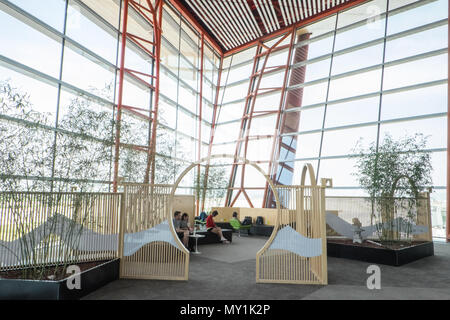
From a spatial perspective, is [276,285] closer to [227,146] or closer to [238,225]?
[238,225]

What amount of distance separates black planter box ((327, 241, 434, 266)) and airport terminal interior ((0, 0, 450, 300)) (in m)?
0.03

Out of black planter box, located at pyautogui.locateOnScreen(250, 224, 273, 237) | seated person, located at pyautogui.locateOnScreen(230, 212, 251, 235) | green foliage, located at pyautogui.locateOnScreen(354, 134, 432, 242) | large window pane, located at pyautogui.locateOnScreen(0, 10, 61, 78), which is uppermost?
Answer: large window pane, located at pyautogui.locateOnScreen(0, 10, 61, 78)

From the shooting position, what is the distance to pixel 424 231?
7.22 metres

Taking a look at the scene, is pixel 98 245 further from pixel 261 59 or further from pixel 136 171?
pixel 261 59

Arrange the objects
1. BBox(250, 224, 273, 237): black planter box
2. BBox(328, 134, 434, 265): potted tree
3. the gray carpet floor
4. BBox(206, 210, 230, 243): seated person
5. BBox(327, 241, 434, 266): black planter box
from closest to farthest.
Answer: the gray carpet floor < BBox(327, 241, 434, 266): black planter box < BBox(328, 134, 434, 265): potted tree < BBox(206, 210, 230, 243): seated person < BBox(250, 224, 273, 237): black planter box

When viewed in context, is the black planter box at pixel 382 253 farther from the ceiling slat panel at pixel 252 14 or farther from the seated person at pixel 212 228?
the ceiling slat panel at pixel 252 14

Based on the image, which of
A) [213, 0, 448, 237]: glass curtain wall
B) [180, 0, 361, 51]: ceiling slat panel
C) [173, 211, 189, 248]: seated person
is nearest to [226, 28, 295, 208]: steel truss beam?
[213, 0, 448, 237]: glass curtain wall

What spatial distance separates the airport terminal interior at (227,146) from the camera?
3998mm

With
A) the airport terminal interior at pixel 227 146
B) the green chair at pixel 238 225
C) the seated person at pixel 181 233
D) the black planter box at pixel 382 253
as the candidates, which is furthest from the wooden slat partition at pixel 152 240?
the green chair at pixel 238 225

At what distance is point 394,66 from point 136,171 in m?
9.31

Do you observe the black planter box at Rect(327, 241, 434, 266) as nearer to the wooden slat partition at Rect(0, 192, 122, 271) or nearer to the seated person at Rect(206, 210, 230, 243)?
the seated person at Rect(206, 210, 230, 243)

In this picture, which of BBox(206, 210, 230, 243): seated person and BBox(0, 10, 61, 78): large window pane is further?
BBox(206, 210, 230, 243): seated person

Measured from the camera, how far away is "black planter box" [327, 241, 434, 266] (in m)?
5.87

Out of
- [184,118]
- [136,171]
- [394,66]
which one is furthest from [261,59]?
[136,171]
